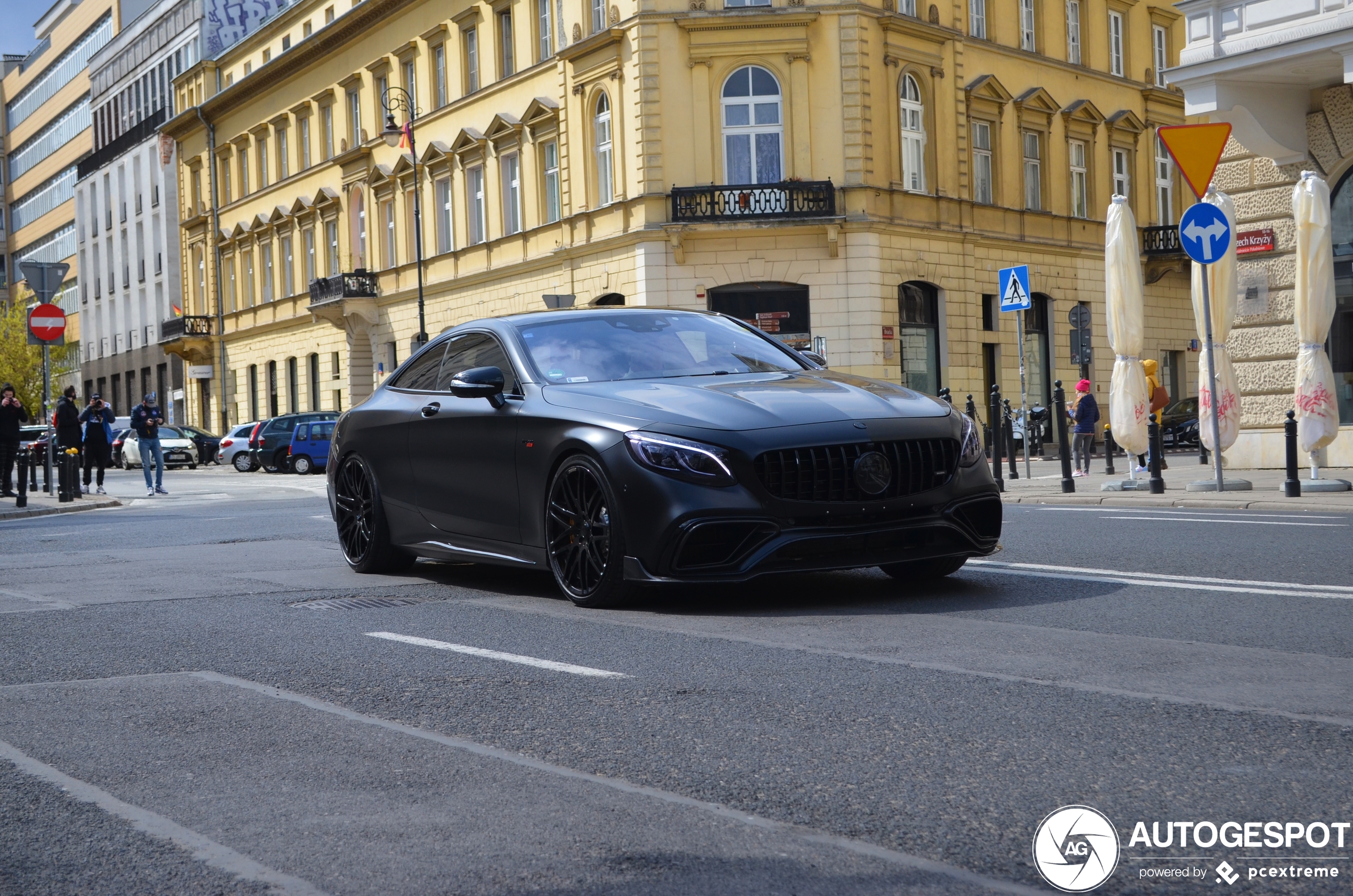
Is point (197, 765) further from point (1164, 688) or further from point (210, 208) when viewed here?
point (210, 208)

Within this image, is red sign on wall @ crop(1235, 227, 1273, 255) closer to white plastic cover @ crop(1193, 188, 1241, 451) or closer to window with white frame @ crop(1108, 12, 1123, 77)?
white plastic cover @ crop(1193, 188, 1241, 451)

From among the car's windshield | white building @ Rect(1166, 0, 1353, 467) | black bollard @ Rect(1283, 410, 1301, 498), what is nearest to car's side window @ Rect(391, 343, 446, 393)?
the car's windshield

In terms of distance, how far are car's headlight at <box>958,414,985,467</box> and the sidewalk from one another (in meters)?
6.75

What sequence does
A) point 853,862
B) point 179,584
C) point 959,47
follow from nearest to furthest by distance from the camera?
point 853,862
point 179,584
point 959,47

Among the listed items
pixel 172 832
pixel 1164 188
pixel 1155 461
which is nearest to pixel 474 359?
pixel 172 832

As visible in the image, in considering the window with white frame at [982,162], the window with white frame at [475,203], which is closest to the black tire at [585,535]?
the window with white frame at [982,162]

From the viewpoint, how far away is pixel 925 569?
8.52m

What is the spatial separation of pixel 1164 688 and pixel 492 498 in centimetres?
426

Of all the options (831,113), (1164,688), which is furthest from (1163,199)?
(1164,688)

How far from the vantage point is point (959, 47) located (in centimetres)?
3853

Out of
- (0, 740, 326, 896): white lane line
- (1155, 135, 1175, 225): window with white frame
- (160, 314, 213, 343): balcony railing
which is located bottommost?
(0, 740, 326, 896): white lane line

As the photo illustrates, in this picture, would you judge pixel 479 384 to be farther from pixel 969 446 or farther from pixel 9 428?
pixel 9 428

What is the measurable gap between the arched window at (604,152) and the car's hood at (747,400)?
2975 centimetres

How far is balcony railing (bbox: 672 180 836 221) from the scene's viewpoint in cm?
3531
